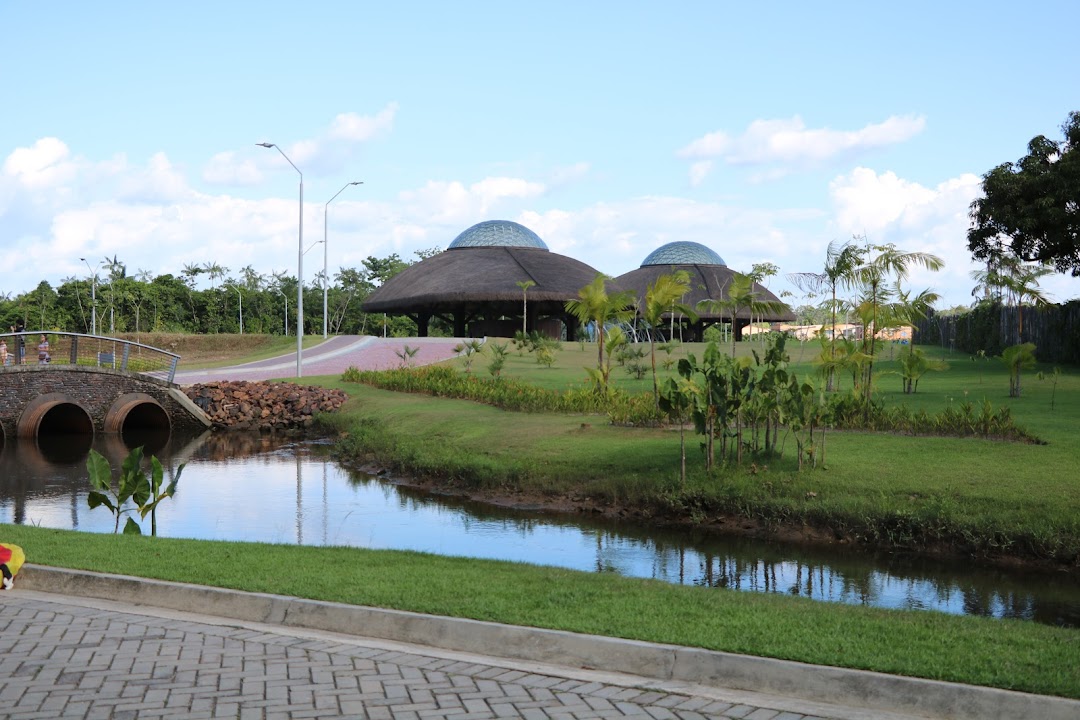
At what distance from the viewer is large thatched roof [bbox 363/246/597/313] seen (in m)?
54.4

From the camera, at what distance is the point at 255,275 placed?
71.8 meters

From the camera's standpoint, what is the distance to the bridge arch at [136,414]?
28.5 meters

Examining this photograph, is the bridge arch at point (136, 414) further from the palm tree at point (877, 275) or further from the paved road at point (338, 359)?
the palm tree at point (877, 275)

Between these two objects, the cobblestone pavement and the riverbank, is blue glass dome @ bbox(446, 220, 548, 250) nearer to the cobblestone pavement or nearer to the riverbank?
the riverbank

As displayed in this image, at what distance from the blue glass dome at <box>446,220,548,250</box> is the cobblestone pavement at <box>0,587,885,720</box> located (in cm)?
5833

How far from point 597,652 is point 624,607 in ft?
2.96

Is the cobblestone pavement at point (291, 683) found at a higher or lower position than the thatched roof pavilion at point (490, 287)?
lower

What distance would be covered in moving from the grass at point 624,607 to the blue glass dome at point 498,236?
56007 mm

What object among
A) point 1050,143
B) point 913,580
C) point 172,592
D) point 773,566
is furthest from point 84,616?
point 1050,143

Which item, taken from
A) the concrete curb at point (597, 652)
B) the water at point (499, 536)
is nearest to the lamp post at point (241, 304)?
the water at point (499, 536)

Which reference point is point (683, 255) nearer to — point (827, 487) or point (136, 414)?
point (136, 414)

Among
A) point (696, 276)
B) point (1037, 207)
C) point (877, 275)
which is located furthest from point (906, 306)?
point (696, 276)

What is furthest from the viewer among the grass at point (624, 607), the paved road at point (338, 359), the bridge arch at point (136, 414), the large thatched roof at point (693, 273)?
the large thatched roof at point (693, 273)

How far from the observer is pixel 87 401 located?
2858 cm
